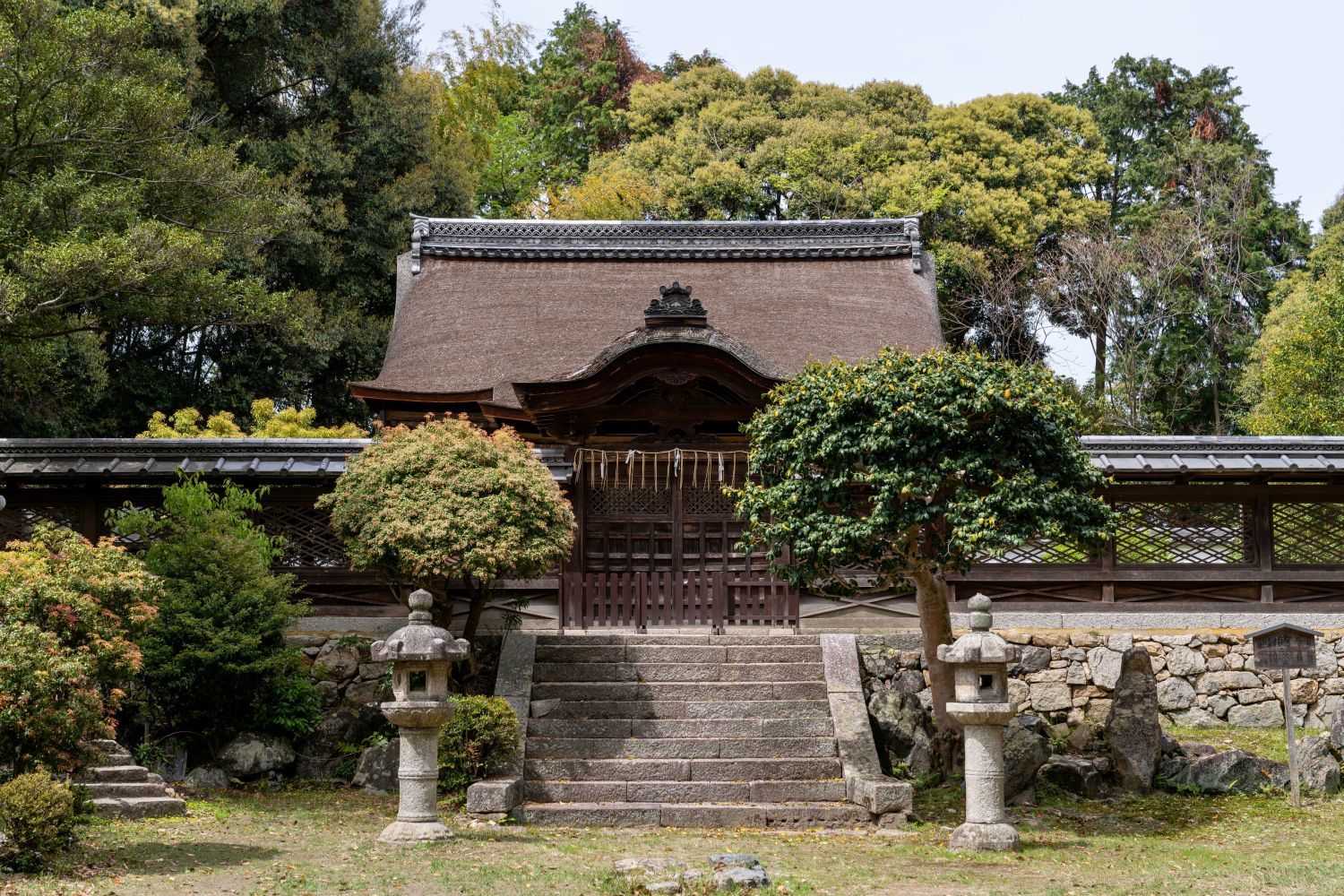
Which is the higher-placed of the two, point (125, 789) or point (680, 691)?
point (680, 691)

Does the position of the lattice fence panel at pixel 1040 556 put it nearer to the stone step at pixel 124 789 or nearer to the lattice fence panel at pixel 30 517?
the stone step at pixel 124 789

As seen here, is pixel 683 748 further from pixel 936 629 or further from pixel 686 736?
pixel 936 629

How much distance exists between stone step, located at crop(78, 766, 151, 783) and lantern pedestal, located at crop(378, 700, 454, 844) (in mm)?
2340

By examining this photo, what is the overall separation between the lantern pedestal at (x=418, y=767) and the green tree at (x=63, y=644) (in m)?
2.11

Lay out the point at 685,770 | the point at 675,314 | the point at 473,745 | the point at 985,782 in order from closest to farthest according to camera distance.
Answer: the point at 985,782 < the point at 473,745 < the point at 685,770 < the point at 675,314

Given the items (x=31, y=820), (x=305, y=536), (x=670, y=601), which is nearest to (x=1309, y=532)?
(x=670, y=601)

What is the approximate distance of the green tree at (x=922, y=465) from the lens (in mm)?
11547

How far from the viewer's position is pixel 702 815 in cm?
1149

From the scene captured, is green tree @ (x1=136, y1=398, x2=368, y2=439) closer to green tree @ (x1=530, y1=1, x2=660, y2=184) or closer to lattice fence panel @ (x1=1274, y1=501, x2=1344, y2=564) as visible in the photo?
lattice fence panel @ (x1=1274, y1=501, x2=1344, y2=564)

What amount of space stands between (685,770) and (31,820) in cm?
552

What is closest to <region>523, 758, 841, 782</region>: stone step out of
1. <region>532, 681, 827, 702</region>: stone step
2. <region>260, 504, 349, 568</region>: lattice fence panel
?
<region>532, 681, 827, 702</region>: stone step

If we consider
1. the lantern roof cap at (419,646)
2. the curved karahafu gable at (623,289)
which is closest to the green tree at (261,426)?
the curved karahafu gable at (623,289)

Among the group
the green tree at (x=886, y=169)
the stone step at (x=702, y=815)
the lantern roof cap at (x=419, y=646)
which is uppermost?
the green tree at (x=886, y=169)

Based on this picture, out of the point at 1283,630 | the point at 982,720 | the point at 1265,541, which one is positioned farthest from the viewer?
the point at 1265,541
